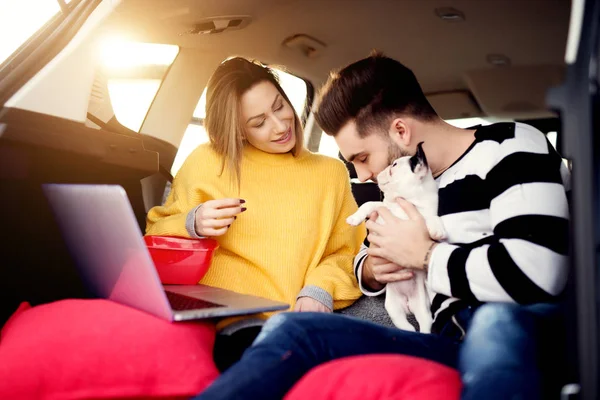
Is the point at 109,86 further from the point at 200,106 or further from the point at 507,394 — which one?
the point at 507,394

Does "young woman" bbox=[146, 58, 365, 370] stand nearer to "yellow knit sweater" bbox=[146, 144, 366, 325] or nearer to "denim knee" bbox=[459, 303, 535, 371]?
"yellow knit sweater" bbox=[146, 144, 366, 325]

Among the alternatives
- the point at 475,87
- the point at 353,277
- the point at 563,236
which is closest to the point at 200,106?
the point at 353,277

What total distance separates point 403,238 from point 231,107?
70 cm

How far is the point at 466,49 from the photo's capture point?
1436 millimetres

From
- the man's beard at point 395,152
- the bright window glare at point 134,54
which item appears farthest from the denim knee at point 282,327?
the bright window glare at point 134,54

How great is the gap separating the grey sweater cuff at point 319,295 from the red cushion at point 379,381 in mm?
509

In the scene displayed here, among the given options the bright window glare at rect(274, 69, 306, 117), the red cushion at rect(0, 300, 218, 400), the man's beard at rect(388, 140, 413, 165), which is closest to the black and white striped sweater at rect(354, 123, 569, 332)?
the man's beard at rect(388, 140, 413, 165)

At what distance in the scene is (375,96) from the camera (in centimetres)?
146

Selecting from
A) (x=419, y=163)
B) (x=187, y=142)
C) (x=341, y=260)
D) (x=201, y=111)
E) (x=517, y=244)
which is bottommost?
(x=341, y=260)

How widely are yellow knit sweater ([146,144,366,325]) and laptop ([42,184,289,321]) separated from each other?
188 millimetres

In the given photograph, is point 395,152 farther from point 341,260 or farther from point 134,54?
point 134,54

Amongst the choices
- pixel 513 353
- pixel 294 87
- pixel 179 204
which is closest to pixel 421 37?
pixel 294 87

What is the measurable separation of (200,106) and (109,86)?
0.38 meters

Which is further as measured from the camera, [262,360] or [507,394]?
[262,360]
